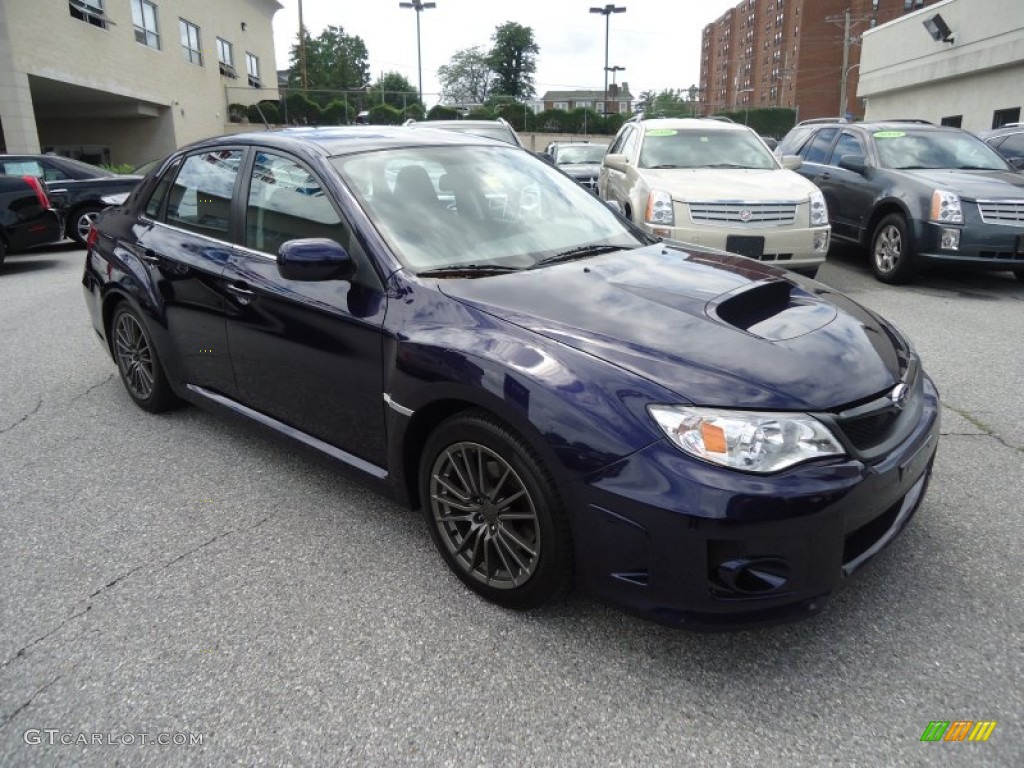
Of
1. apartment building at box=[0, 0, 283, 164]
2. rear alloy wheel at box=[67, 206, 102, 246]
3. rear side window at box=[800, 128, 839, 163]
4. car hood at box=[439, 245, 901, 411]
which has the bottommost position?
rear alloy wheel at box=[67, 206, 102, 246]

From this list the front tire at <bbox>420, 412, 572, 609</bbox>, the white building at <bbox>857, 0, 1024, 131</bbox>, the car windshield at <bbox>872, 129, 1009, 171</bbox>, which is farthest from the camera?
the white building at <bbox>857, 0, 1024, 131</bbox>

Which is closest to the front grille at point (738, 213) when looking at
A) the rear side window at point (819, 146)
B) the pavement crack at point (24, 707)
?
the rear side window at point (819, 146)

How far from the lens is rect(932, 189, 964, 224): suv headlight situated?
7.40 meters

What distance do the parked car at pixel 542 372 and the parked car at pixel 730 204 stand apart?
10.8 ft

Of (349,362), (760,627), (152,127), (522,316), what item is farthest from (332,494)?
(152,127)

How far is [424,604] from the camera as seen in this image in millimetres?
2689

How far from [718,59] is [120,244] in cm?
12193

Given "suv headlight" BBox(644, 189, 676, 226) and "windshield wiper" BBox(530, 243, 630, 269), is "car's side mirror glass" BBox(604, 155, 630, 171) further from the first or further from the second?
"windshield wiper" BBox(530, 243, 630, 269)

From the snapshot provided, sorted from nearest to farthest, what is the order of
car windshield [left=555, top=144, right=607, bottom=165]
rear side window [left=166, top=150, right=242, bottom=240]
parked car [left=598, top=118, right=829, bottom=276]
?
rear side window [left=166, top=150, right=242, bottom=240]
parked car [left=598, top=118, right=829, bottom=276]
car windshield [left=555, top=144, right=607, bottom=165]

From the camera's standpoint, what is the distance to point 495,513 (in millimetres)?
2521

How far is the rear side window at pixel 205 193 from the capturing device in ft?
12.0

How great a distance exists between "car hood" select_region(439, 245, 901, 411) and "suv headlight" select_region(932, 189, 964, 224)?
17.6 feet

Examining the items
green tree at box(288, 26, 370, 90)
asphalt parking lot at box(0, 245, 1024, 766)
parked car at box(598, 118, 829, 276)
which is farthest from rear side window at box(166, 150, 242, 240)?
green tree at box(288, 26, 370, 90)

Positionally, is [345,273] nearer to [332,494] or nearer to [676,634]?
[332,494]
